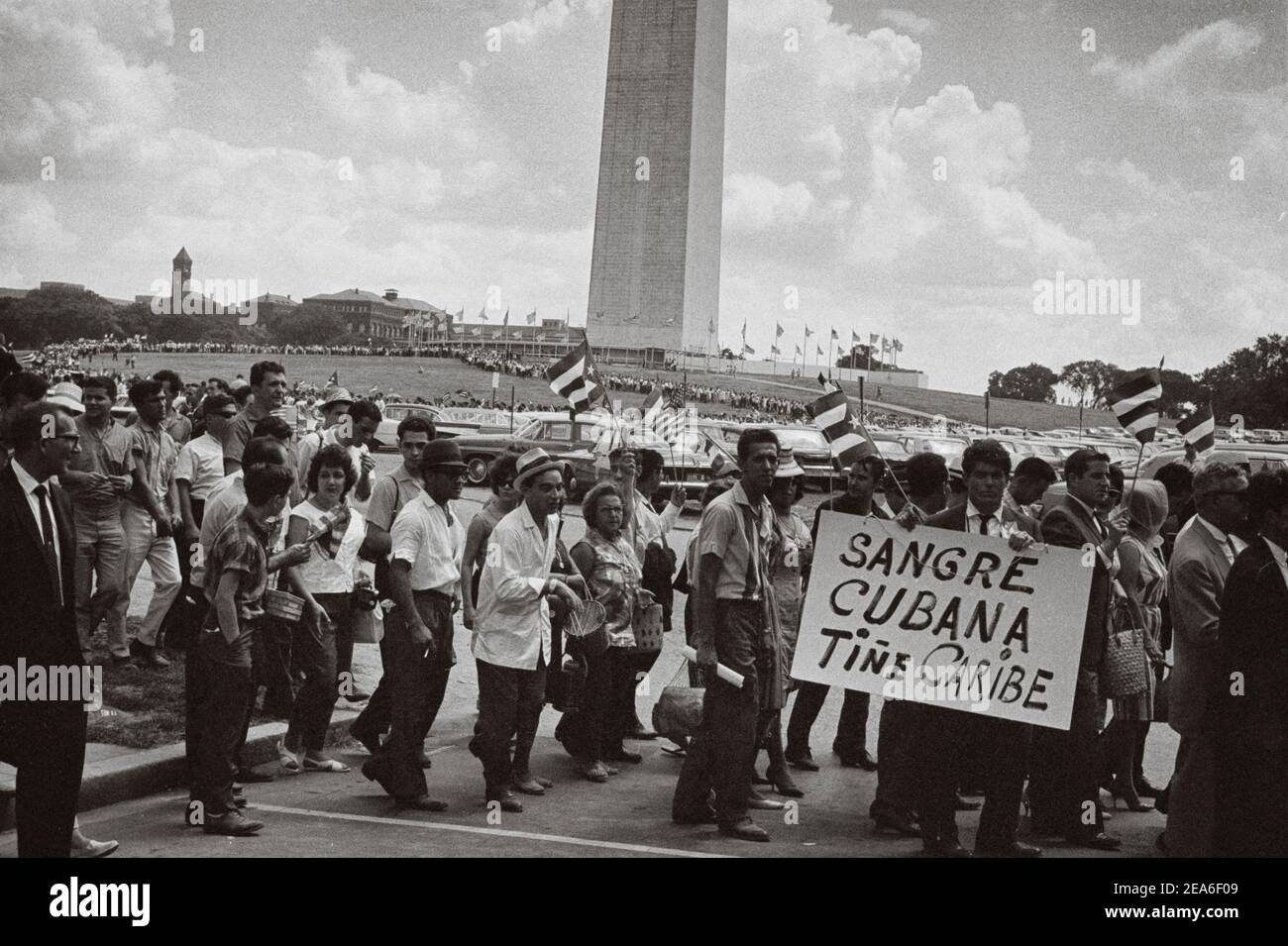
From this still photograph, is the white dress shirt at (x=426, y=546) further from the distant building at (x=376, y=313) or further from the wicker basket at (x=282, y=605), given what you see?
the distant building at (x=376, y=313)

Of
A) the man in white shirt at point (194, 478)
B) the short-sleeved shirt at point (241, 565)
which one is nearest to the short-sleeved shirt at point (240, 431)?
the man in white shirt at point (194, 478)

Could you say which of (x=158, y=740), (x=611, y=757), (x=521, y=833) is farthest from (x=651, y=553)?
(x=158, y=740)

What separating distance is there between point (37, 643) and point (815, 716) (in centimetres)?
440

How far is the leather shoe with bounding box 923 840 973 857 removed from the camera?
587cm

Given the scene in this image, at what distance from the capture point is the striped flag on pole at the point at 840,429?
7086 mm

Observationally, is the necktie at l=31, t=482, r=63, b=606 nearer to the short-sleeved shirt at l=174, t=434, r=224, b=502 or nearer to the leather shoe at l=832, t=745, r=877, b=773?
the short-sleeved shirt at l=174, t=434, r=224, b=502

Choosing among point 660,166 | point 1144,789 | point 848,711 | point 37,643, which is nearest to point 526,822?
point 848,711

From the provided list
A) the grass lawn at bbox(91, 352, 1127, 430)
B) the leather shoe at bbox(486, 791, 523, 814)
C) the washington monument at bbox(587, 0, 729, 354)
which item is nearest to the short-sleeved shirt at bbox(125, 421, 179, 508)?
the leather shoe at bbox(486, 791, 523, 814)

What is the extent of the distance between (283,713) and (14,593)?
278 cm

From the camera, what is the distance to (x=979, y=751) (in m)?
5.96

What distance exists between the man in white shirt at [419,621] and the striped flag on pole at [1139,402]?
4.49 m

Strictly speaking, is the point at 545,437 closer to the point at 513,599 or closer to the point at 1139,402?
the point at 1139,402
